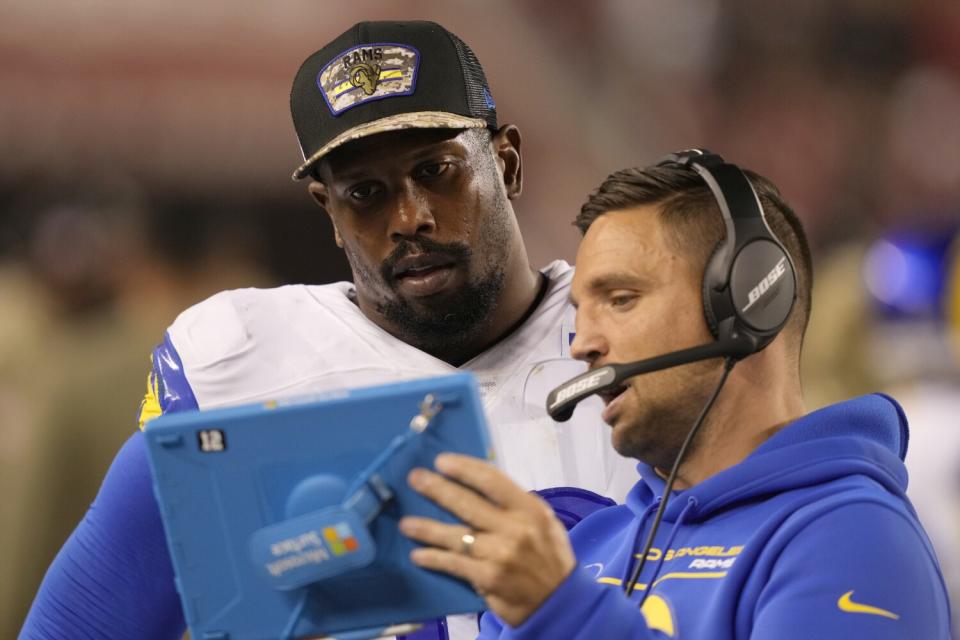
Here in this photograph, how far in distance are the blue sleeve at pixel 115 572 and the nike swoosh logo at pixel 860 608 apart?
1.17 m

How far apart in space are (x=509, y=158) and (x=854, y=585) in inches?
44.7

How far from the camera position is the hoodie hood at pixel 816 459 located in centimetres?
153

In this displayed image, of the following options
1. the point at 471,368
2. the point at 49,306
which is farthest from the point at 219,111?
the point at 471,368

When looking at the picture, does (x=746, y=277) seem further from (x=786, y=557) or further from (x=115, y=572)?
(x=115, y=572)

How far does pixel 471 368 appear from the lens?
223 cm

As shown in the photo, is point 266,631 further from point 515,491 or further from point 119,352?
point 119,352

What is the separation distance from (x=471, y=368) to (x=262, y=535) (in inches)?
36.1

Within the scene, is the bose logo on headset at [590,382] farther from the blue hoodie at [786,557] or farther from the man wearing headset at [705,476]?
the blue hoodie at [786,557]

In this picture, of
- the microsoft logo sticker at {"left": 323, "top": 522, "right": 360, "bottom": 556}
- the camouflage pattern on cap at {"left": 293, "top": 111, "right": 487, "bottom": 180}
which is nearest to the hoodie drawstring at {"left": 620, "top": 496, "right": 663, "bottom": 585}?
the microsoft logo sticker at {"left": 323, "top": 522, "right": 360, "bottom": 556}

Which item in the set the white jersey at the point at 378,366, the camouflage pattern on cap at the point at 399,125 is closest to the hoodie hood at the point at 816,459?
the white jersey at the point at 378,366

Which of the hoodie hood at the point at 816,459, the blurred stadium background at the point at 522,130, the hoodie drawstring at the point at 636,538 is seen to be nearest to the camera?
the hoodie hood at the point at 816,459

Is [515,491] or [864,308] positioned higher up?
[515,491]

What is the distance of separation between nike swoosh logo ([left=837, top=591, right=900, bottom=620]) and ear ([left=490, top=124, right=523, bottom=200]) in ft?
3.56

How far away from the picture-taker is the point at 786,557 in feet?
4.65
